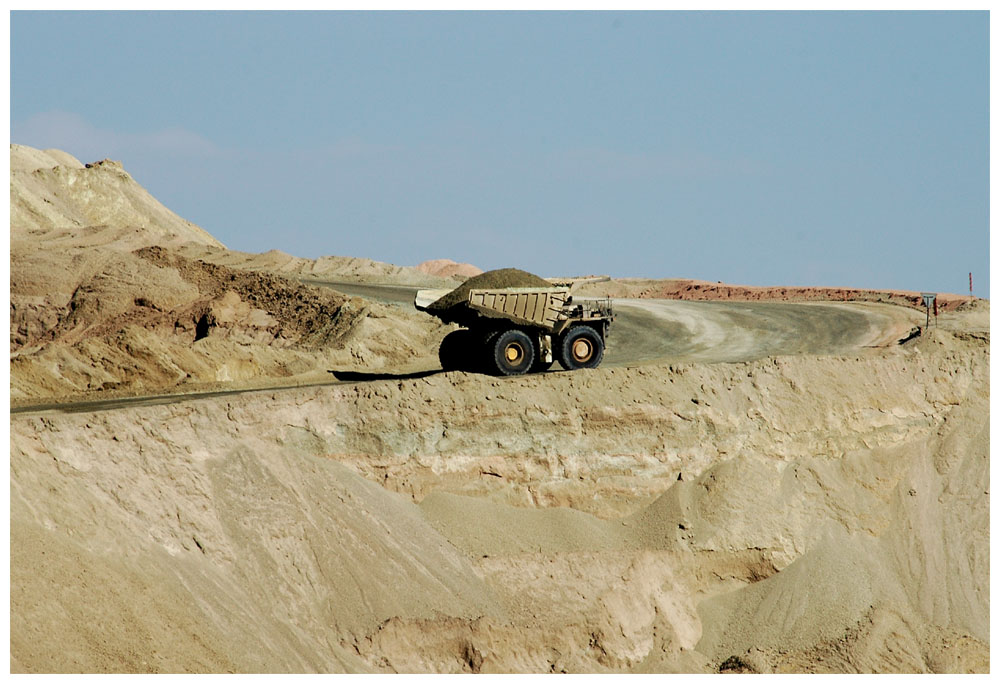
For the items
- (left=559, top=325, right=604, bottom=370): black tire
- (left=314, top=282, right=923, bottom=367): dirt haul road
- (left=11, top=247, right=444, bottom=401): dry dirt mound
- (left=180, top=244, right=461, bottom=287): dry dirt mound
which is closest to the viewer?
(left=559, top=325, right=604, bottom=370): black tire

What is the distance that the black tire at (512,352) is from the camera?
97.9 ft

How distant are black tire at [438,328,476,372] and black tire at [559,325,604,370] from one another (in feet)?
8.13

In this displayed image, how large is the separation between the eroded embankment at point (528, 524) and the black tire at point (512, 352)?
122 cm

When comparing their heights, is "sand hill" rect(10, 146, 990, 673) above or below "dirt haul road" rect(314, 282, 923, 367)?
below

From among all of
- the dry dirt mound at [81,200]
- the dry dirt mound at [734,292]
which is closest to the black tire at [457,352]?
the dry dirt mound at [734,292]

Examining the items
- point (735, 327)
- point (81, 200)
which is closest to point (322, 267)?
point (735, 327)

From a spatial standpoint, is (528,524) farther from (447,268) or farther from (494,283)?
(447,268)

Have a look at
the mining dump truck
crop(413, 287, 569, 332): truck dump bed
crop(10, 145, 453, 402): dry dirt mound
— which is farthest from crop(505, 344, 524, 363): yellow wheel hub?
crop(10, 145, 453, 402): dry dirt mound

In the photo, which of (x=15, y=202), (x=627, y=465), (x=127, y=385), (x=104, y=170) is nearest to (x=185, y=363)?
(x=127, y=385)

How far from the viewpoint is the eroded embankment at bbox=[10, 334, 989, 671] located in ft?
71.4

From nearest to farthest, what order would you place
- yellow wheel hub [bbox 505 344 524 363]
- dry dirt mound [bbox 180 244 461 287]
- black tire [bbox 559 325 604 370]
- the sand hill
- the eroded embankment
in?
1. the eroded embankment
2. the sand hill
3. yellow wheel hub [bbox 505 344 524 363]
4. black tire [bbox 559 325 604 370]
5. dry dirt mound [bbox 180 244 461 287]

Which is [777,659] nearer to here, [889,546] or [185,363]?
[889,546]

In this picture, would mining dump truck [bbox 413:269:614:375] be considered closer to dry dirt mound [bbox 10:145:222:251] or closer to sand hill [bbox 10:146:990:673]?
sand hill [bbox 10:146:990:673]

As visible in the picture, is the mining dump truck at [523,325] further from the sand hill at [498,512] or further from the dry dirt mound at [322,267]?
the dry dirt mound at [322,267]
